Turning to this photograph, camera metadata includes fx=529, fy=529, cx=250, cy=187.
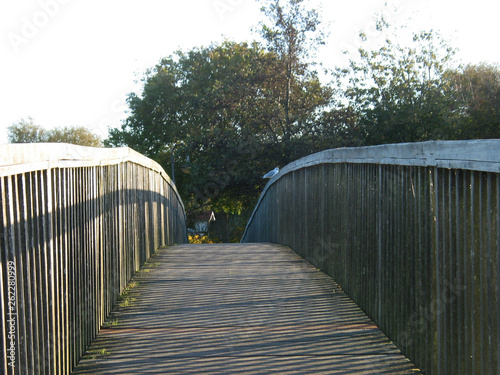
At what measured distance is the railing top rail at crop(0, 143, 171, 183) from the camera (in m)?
2.43

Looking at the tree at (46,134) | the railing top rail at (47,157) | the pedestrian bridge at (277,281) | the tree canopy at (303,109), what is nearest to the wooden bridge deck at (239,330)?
the pedestrian bridge at (277,281)

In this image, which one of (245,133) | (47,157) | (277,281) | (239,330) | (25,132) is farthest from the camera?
(25,132)

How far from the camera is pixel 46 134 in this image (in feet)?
213

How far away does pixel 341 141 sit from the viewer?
25953 mm

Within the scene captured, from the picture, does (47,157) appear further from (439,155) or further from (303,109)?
(303,109)

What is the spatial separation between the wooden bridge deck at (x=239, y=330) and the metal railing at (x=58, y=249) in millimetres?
283

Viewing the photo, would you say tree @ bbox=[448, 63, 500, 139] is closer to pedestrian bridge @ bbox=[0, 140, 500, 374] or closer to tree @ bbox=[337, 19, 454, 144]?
tree @ bbox=[337, 19, 454, 144]

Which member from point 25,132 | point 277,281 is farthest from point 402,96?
point 25,132

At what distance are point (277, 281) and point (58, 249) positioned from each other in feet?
10.3

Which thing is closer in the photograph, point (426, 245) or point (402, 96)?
point (426, 245)

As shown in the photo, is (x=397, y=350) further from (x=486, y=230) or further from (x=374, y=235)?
(x=486, y=230)

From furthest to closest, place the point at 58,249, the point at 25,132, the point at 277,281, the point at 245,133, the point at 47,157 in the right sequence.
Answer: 1. the point at 25,132
2. the point at 245,133
3. the point at 277,281
4. the point at 58,249
5. the point at 47,157

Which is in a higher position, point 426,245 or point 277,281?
point 426,245

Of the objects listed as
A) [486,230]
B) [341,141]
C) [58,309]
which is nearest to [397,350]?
[486,230]
